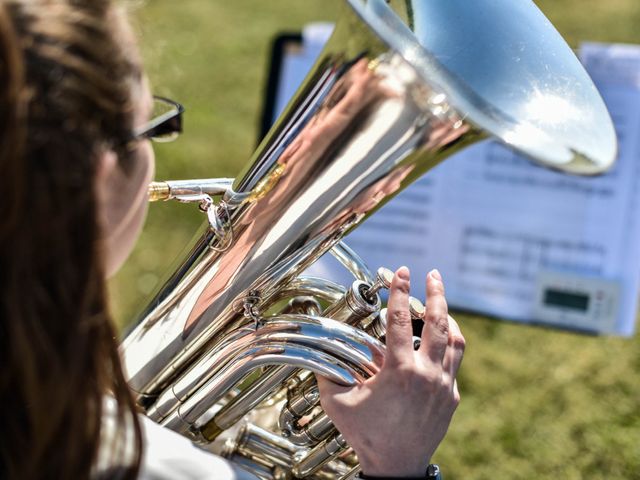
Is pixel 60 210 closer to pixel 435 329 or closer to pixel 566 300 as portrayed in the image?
pixel 435 329

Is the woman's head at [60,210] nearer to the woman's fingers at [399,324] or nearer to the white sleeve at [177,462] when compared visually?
the white sleeve at [177,462]

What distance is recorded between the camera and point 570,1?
123 inches

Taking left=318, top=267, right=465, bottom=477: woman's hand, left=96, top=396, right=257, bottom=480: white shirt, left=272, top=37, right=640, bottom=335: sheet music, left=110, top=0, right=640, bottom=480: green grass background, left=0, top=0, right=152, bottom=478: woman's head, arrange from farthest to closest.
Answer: left=110, top=0, right=640, bottom=480: green grass background < left=272, top=37, right=640, bottom=335: sheet music < left=318, top=267, right=465, bottom=477: woman's hand < left=96, top=396, right=257, bottom=480: white shirt < left=0, top=0, right=152, bottom=478: woman's head

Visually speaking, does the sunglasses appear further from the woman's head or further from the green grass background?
the green grass background

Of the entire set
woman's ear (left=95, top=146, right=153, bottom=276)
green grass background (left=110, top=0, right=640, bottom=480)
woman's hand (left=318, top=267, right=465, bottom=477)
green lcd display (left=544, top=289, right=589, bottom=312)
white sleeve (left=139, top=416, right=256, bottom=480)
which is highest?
woman's ear (left=95, top=146, right=153, bottom=276)

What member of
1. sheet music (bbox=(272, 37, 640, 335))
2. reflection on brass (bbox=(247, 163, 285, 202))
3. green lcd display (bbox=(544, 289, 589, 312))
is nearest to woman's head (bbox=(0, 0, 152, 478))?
reflection on brass (bbox=(247, 163, 285, 202))

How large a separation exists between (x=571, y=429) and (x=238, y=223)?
134 cm

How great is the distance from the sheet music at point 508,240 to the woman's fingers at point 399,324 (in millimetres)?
938

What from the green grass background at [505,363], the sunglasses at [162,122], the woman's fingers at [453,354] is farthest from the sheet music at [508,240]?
the sunglasses at [162,122]

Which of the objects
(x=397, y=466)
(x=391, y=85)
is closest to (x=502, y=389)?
(x=397, y=466)

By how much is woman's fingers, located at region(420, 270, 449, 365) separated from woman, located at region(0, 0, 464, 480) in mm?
289

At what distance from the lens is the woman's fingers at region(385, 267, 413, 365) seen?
3.11 feet

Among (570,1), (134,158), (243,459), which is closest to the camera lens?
(134,158)

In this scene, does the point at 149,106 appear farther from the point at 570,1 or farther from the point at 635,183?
the point at 570,1
